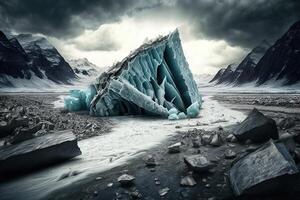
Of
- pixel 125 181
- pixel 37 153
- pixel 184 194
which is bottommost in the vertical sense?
pixel 184 194

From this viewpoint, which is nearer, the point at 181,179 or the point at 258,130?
the point at 181,179

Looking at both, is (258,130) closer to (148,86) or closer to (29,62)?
(148,86)

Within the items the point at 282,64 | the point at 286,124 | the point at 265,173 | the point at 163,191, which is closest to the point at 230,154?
the point at 265,173

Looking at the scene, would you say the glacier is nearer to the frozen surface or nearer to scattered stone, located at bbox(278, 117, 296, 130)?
scattered stone, located at bbox(278, 117, 296, 130)

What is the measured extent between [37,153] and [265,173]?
12.3ft

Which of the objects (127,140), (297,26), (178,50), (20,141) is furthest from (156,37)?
(297,26)

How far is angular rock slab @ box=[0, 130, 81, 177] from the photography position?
13.5ft

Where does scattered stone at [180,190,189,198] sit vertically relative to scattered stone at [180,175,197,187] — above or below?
below

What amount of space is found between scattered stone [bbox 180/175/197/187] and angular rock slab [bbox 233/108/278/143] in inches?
73.3

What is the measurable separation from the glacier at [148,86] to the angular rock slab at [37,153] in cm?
560

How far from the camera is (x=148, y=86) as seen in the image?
11.4 m

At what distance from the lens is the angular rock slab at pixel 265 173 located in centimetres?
267

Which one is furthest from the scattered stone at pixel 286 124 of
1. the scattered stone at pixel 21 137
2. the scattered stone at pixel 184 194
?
the scattered stone at pixel 21 137

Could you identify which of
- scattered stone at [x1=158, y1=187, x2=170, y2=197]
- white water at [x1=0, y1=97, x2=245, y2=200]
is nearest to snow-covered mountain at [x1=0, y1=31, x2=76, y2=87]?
white water at [x1=0, y1=97, x2=245, y2=200]
